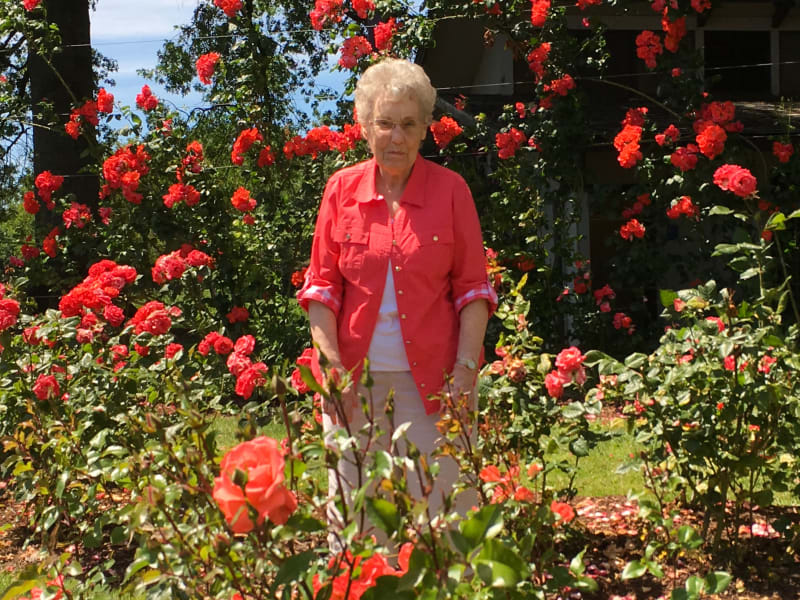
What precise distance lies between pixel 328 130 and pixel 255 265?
117cm

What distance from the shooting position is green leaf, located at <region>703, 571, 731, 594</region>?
5.14 feet

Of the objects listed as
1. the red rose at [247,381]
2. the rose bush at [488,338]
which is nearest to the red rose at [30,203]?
the rose bush at [488,338]

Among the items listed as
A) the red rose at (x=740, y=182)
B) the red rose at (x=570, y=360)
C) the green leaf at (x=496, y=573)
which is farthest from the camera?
the red rose at (x=740, y=182)

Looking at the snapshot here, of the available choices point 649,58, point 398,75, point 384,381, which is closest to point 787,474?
point 384,381

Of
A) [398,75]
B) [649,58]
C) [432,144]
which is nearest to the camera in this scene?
[398,75]

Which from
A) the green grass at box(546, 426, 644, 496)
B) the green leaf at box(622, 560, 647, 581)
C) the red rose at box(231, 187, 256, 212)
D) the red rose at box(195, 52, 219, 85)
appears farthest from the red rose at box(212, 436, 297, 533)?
the red rose at box(195, 52, 219, 85)

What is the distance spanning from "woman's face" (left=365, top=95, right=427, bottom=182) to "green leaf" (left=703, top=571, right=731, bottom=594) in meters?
1.35

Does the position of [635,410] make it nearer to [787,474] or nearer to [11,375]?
[787,474]

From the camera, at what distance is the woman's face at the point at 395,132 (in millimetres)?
2512

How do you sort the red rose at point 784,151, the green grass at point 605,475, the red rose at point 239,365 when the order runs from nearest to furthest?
the red rose at point 239,365 < the green grass at point 605,475 < the red rose at point 784,151

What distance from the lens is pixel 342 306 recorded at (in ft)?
8.65

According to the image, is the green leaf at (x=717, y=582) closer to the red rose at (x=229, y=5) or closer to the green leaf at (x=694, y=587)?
the green leaf at (x=694, y=587)

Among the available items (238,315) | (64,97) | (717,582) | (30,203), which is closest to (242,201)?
(238,315)

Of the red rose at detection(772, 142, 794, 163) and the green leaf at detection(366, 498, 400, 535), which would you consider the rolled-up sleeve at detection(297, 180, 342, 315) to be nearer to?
the green leaf at detection(366, 498, 400, 535)
